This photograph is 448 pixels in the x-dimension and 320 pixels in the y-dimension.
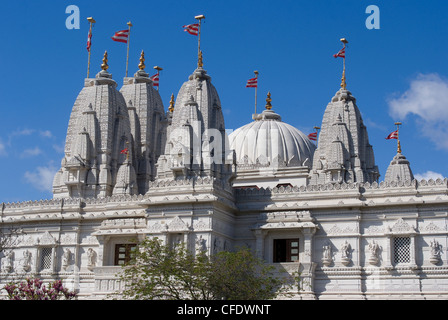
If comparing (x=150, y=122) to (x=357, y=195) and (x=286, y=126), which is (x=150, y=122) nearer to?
(x=286, y=126)

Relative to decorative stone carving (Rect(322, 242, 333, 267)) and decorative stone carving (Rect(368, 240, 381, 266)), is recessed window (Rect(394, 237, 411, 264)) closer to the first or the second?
decorative stone carving (Rect(368, 240, 381, 266))

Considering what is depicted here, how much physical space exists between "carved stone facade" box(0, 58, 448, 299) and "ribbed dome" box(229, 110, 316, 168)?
141 inches

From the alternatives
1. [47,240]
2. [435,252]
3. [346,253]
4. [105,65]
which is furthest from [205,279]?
[105,65]

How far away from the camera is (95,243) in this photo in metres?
42.7

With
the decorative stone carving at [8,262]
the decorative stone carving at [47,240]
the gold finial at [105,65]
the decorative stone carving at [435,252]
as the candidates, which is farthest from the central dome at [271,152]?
the decorative stone carving at [8,262]

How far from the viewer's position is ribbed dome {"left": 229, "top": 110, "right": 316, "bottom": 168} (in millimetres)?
54312

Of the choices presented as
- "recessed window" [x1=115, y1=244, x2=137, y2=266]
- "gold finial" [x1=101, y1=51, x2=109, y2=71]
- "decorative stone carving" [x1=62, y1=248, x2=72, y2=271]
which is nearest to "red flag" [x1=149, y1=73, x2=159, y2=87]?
"gold finial" [x1=101, y1=51, x2=109, y2=71]

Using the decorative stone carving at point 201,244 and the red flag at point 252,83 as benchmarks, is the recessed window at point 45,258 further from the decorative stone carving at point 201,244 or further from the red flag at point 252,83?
the red flag at point 252,83

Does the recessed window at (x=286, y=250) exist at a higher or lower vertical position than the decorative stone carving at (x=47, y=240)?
lower

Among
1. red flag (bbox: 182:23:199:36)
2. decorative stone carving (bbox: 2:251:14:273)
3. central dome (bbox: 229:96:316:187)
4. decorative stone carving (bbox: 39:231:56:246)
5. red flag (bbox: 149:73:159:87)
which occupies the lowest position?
decorative stone carving (bbox: 2:251:14:273)

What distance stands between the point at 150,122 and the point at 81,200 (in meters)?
12.6

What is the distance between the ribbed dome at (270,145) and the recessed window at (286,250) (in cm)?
1469

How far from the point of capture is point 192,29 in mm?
44688

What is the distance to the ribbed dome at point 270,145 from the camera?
54312 millimetres
